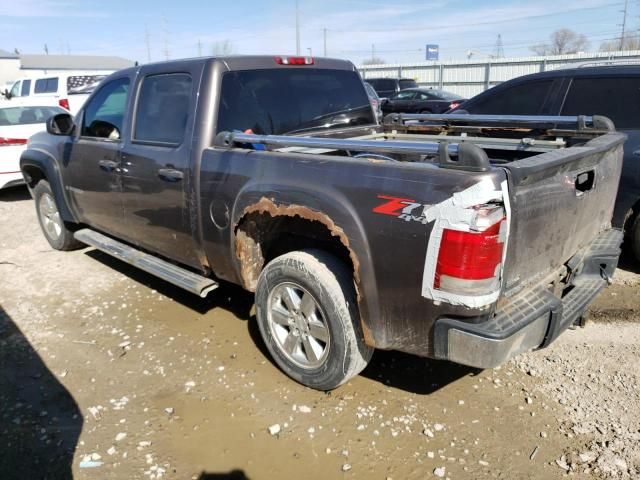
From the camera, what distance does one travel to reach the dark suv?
459 cm

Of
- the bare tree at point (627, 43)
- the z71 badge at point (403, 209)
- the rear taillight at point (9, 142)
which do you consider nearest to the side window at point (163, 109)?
the z71 badge at point (403, 209)

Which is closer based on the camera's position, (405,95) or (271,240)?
(271,240)

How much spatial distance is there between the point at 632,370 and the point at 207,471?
271 centimetres

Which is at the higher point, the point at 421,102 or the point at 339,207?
the point at 421,102

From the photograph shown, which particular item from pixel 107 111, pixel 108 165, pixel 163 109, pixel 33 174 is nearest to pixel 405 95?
pixel 33 174

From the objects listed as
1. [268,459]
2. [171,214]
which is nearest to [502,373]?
[268,459]

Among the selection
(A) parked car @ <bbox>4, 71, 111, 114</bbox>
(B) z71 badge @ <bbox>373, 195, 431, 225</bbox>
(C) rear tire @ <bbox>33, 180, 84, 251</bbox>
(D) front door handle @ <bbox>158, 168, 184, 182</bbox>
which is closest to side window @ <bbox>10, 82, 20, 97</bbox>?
(A) parked car @ <bbox>4, 71, 111, 114</bbox>

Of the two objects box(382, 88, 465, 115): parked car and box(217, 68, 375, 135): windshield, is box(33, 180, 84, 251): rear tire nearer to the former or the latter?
box(217, 68, 375, 135): windshield

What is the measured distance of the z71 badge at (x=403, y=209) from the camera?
2348mm

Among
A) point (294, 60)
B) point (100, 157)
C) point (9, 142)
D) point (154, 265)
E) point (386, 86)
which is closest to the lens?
point (294, 60)

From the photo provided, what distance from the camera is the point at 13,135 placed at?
866 centimetres

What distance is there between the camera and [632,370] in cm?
336

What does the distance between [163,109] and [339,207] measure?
6.42 feet

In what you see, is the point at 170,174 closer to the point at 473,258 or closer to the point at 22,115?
the point at 473,258
